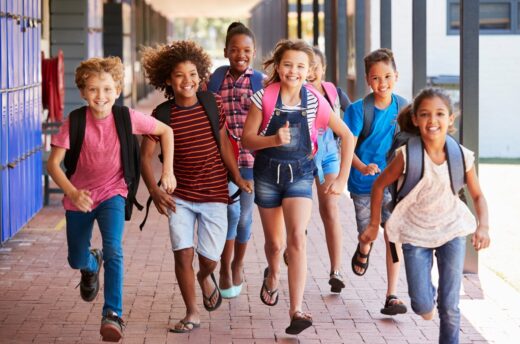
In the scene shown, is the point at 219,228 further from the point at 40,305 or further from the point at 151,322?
the point at 40,305

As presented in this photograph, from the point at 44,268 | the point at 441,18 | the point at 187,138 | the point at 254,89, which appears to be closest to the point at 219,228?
the point at 187,138

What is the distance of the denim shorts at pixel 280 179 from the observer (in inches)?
233

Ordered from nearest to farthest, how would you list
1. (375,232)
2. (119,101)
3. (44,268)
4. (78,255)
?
(375,232)
(78,255)
(44,268)
(119,101)

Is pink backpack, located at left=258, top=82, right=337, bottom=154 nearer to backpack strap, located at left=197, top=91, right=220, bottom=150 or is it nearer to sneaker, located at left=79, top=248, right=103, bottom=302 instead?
backpack strap, located at left=197, top=91, right=220, bottom=150

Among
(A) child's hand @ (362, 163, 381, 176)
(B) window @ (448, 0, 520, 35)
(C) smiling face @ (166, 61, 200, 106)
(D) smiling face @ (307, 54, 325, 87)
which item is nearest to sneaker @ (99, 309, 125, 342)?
(C) smiling face @ (166, 61, 200, 106)

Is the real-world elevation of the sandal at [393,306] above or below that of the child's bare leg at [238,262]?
below

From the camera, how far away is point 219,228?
621 centimetres

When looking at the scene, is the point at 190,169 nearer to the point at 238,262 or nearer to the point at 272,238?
the point at 272,238

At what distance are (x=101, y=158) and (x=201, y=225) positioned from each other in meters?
0.82

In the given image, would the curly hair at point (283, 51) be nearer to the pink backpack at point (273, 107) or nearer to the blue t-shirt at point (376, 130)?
the pink backpack at point (273, 107)

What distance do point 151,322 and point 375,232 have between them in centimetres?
168

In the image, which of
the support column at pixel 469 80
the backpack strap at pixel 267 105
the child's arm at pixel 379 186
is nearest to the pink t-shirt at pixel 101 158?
the backpack strap at pixel 267 105

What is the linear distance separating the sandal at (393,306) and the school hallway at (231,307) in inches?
1.9

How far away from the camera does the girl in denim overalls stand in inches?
231
